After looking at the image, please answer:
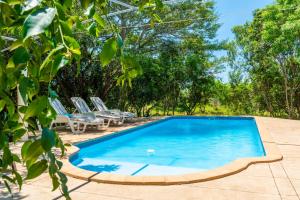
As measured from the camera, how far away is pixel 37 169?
1.77 feet

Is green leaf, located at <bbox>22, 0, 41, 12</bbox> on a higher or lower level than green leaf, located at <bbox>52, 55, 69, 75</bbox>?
higher

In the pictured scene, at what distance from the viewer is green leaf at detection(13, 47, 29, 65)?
0.44 m

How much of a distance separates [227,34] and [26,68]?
61.7 ft

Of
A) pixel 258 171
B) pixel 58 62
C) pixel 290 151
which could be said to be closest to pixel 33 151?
pixel 58 62

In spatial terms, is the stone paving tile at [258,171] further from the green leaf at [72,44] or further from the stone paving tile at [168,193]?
the green leaf at [72,44]

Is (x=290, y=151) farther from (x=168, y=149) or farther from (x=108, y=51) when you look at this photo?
(x=108, y=51)

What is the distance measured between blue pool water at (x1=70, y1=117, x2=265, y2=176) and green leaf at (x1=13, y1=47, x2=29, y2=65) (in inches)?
254

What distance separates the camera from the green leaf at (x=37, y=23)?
403 mm

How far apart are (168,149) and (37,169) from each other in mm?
9251

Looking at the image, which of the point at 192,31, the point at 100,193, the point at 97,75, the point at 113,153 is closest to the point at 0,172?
the point at 100,193

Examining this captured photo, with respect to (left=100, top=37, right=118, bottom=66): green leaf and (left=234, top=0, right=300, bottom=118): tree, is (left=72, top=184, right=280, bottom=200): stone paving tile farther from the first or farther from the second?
(left=234, top=0, right=300, bottom=118): tree

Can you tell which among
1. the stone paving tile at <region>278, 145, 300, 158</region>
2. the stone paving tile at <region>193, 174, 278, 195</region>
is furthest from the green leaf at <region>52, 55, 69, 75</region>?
the stone paving tile at <region>278, 145, 300, 158</region>

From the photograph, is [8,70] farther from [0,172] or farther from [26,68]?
[0,172]

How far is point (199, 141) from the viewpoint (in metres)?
11.2
